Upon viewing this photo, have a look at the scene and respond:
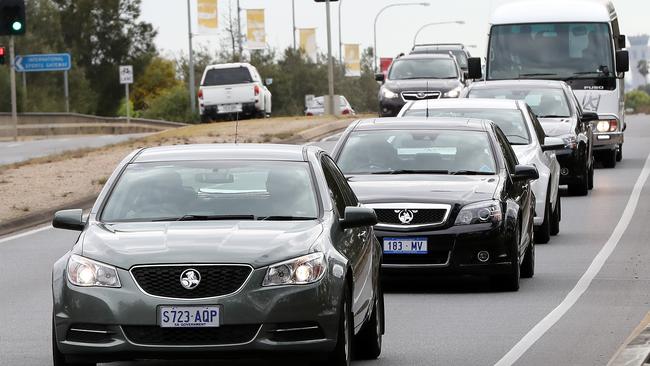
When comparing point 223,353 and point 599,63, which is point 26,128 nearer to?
point 599,63

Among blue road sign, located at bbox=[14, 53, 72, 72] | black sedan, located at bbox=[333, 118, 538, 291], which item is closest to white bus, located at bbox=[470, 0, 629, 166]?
black sedan, located at bbox=[333, 118, 538, 291]

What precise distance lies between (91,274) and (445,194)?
6.07 metres

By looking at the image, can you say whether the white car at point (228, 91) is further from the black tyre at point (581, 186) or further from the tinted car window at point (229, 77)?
the black tyre at point (581, 186)

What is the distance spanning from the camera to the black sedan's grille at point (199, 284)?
369 inches

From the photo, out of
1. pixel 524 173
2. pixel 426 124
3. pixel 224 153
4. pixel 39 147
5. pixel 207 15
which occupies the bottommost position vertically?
pixel 39 147

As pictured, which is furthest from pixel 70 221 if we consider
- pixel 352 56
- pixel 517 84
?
pixel 352 56

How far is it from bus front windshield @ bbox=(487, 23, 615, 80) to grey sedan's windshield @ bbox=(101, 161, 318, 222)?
2336cm

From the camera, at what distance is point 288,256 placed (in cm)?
958

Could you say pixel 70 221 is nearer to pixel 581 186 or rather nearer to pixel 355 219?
Answer: pixel 355 219

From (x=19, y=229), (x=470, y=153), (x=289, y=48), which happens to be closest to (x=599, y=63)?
(x=19, y=229)

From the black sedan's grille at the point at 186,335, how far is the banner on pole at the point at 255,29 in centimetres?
7586

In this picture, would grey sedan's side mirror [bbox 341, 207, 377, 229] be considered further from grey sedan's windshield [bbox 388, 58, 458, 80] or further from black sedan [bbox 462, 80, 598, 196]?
grey sedan's windshield [bbox 388, 58, 458, 80]

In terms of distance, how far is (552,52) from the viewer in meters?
34.1

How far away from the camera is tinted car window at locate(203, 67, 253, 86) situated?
5747 cm
